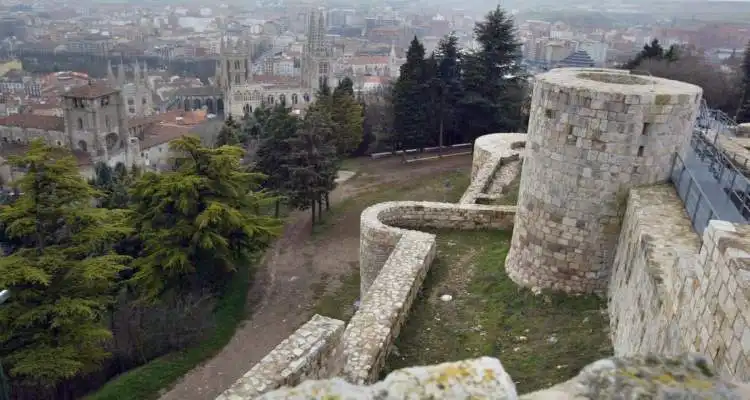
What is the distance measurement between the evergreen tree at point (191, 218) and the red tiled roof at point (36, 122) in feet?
189

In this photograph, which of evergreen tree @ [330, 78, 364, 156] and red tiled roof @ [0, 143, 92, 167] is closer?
evergreen tree @ [330, 78, 364, 156]

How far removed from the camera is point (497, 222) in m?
12.2

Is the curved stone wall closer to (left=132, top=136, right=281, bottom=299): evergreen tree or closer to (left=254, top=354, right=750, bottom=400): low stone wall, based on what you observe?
(left=132, top=136, right=281, bottom=299): evergreen tree

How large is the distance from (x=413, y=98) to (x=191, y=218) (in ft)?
56.0

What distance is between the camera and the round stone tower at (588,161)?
732cm

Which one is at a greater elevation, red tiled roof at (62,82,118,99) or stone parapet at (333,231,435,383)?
stone parapet at (333,231,435,383)

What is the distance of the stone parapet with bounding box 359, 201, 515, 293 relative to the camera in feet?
37.8

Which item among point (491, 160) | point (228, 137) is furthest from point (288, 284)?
point (228, 137)

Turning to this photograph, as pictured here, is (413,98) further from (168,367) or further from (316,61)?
(316,61)

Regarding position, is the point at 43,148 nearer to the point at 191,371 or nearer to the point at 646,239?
the point at 191,371

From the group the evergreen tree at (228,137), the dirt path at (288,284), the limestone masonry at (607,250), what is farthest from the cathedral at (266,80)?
the limestone masonry at (607,250)

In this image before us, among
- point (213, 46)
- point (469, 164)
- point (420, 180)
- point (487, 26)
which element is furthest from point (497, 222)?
point (213, 46)

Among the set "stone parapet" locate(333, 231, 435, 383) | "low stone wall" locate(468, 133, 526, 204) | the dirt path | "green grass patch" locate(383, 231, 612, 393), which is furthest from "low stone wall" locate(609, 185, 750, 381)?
the dirt path

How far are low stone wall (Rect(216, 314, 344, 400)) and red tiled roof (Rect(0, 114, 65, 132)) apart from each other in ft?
217
